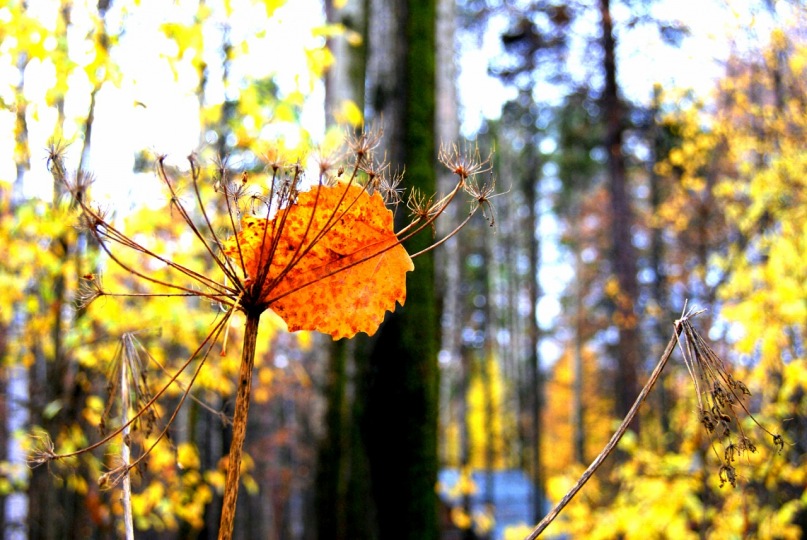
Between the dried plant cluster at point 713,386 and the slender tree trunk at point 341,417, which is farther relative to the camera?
the slender tree trunk at point 341,417

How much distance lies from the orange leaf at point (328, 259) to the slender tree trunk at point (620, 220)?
31.8ft

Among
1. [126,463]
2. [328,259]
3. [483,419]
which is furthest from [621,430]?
[483,419]

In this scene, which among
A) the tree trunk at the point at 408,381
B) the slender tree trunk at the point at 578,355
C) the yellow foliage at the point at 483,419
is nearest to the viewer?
the tree trunk at the point at 408,381

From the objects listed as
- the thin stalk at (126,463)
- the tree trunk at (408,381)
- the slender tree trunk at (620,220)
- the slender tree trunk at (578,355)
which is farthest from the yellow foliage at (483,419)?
the thin stalk at (126,463)

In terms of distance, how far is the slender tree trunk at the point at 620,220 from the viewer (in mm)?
10102

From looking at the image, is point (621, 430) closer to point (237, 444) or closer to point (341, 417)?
point (237, 444)

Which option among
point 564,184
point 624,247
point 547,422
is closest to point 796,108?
point 624,247

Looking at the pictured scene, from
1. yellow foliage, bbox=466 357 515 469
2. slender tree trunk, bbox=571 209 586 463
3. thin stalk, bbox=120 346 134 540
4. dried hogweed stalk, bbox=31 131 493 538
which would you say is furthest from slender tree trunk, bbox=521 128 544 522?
dried hogweed stalk, bbox=31 131 493 538

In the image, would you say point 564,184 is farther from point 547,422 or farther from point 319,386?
point 319,386

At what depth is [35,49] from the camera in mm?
2959

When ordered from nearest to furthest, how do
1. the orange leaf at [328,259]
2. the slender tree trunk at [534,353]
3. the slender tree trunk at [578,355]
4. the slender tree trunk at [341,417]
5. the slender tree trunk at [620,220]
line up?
the orange leaf at [328,259], the slender tree trunk at [341,417], the slender tree trunk at [620,220], the slender tree trunk at [534,353], the slender tree trunk at [578,355]

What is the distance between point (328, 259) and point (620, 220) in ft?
35.3

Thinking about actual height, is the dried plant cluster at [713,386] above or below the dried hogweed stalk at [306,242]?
below

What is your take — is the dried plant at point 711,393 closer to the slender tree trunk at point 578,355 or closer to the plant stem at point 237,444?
the plant stem at point 237,444
